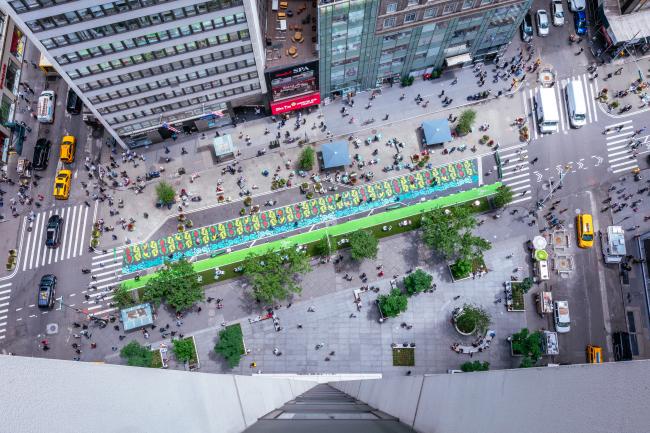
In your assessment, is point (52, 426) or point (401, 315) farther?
point (401, 315)

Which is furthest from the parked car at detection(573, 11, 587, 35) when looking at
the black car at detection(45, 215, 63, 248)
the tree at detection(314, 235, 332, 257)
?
the black car at detection(45, 215, 63, 248)

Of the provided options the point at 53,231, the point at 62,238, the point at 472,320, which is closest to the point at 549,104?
the point at 472,320

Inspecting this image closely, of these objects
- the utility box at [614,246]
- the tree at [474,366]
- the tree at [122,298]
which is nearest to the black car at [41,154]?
the tree at [122,298]

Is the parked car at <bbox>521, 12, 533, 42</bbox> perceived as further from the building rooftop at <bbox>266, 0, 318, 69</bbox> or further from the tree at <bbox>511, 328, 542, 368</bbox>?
the tree at <bbox>511, 328, 542, 368</bbox>

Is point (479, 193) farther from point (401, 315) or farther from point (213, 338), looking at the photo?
point (213, 338)

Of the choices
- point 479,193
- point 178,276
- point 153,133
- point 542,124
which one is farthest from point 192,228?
point 542,124
